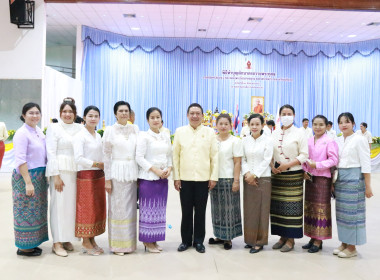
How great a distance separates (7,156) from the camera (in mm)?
9086

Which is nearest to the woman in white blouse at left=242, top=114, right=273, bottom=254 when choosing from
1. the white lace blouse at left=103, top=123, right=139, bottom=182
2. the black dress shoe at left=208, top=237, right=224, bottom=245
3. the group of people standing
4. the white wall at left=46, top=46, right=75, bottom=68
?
the group of people standing

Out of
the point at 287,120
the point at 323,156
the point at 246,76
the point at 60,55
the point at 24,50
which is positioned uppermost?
the point at 60,55

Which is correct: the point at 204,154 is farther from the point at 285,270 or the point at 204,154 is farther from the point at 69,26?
the point at 69,26

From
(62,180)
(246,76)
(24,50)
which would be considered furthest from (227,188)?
(246,76)

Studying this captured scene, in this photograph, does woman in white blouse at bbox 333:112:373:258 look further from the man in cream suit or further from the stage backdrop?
the stage backdrop

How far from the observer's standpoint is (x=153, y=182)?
11.5 feet

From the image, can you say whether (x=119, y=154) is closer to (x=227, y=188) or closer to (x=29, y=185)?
(x=29, y=185)

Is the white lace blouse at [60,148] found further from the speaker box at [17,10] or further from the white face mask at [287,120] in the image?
the speaker box at [17,10]

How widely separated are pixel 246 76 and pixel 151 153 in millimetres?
10806

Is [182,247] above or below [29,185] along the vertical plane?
below

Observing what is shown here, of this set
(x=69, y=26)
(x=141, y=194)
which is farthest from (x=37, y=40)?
(x=141, y=194)

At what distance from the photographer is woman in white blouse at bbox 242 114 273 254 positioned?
360 centimetres

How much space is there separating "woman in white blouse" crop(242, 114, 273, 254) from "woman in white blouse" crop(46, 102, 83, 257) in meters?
1.63

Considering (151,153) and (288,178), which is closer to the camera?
(151,153)
